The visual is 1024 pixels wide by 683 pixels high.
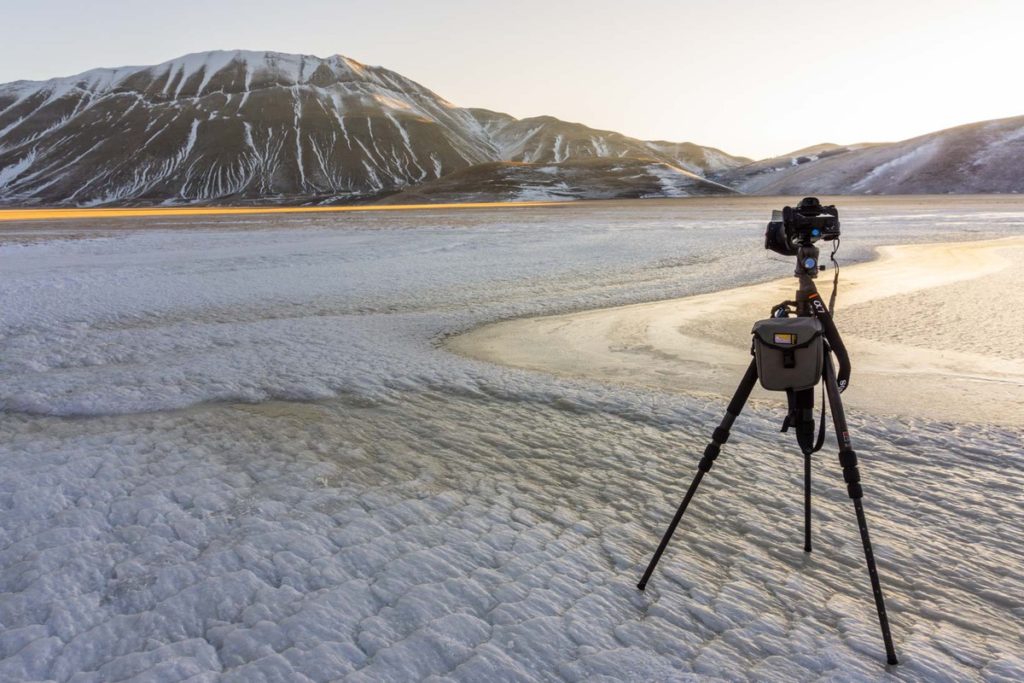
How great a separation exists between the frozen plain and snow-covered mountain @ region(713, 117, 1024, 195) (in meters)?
112

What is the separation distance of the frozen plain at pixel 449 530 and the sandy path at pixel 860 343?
0.48 m

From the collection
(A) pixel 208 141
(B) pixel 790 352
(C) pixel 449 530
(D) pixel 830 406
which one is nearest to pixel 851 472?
(D) pixel 830 406

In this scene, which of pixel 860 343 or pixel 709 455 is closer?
pixel 709 455

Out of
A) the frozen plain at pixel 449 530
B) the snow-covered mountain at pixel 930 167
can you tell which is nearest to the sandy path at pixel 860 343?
the frozen plain at pixel 449 530

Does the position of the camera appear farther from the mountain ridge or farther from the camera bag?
the mountain ridge

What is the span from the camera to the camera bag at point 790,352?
2697mm

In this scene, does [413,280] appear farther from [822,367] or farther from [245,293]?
[822,367]

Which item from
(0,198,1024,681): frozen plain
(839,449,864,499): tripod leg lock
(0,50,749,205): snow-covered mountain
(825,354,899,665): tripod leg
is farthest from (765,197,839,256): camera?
(0,50,749,205): snow-covered mountain

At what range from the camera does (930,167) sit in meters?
104

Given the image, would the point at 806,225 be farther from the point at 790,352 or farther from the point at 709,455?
the point at 709,455

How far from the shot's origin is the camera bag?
2697 mm

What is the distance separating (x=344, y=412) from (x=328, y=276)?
980 cm

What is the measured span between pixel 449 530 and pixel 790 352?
7.36ft

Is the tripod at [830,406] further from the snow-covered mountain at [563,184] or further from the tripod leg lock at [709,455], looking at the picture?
the snow-covered mountain at [563,184]
